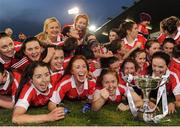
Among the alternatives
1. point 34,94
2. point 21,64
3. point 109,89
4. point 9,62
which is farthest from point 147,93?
point 9,62

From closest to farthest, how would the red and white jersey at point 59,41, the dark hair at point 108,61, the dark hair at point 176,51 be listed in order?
the dark hair at point 176,51, the dark hair at point 108,61, the red and white jersey at point 59,41

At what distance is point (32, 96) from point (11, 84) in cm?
68

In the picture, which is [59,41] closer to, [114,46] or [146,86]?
[114,46]

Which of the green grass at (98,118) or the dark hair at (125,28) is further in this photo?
the dark hair at (125,28)

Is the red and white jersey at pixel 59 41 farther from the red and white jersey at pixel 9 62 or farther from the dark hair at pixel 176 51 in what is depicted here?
the dark hair at pixel 176 51

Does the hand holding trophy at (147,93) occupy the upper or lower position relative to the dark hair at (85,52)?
lower

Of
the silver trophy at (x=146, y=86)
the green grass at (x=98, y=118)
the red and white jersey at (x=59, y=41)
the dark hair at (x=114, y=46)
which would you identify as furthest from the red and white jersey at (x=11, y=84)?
the dark hair at (x=114, y=46)

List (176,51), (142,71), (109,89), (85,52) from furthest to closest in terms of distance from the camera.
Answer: (85,52), (176,51), (142,71), (109,89)

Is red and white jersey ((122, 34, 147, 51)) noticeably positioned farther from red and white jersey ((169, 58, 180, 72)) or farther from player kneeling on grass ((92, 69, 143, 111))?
player kneeling on grass ((92, 69, 143, 111))

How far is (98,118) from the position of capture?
17.6 ft

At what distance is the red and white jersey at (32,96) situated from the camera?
213 inches

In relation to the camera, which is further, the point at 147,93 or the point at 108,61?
the point at 108,61

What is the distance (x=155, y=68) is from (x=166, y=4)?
38.2 ft

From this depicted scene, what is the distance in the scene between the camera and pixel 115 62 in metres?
7.08
